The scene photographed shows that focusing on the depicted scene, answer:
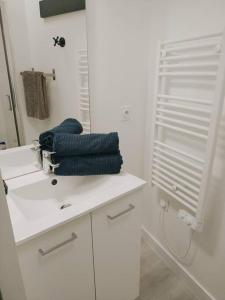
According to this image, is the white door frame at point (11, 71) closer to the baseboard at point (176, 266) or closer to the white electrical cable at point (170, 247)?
the white electrical cable at point (170, 247)

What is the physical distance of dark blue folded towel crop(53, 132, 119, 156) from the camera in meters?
1.19

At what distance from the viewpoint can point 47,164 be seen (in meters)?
1.27

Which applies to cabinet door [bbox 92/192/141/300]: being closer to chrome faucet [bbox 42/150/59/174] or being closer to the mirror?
chrome faucet [bbox 42/150/59/174]

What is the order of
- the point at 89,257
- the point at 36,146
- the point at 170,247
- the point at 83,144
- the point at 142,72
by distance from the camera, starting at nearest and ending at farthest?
the point at 89,257, the point at 83,144, the point at 36,146, the point at 142,72, the point at 170,247

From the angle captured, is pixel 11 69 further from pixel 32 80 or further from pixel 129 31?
pixel 129 31

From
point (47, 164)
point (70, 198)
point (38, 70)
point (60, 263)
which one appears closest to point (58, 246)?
point (60, 263)

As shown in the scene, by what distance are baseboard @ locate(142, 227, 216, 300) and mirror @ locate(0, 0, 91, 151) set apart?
1243mm

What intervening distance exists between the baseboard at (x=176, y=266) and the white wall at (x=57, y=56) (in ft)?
4.37

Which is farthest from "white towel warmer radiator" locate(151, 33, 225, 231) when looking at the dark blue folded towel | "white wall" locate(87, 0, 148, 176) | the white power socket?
the dark blue folded towel

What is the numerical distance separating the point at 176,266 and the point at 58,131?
141cm

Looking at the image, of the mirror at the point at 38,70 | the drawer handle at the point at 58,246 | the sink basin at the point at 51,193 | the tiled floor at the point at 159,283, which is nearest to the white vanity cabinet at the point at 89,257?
the drawer handle at the point at 58,246

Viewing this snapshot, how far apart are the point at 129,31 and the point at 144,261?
185 cm

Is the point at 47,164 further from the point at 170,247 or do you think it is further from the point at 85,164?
the point at 170,247

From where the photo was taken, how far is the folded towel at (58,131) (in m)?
1.26
